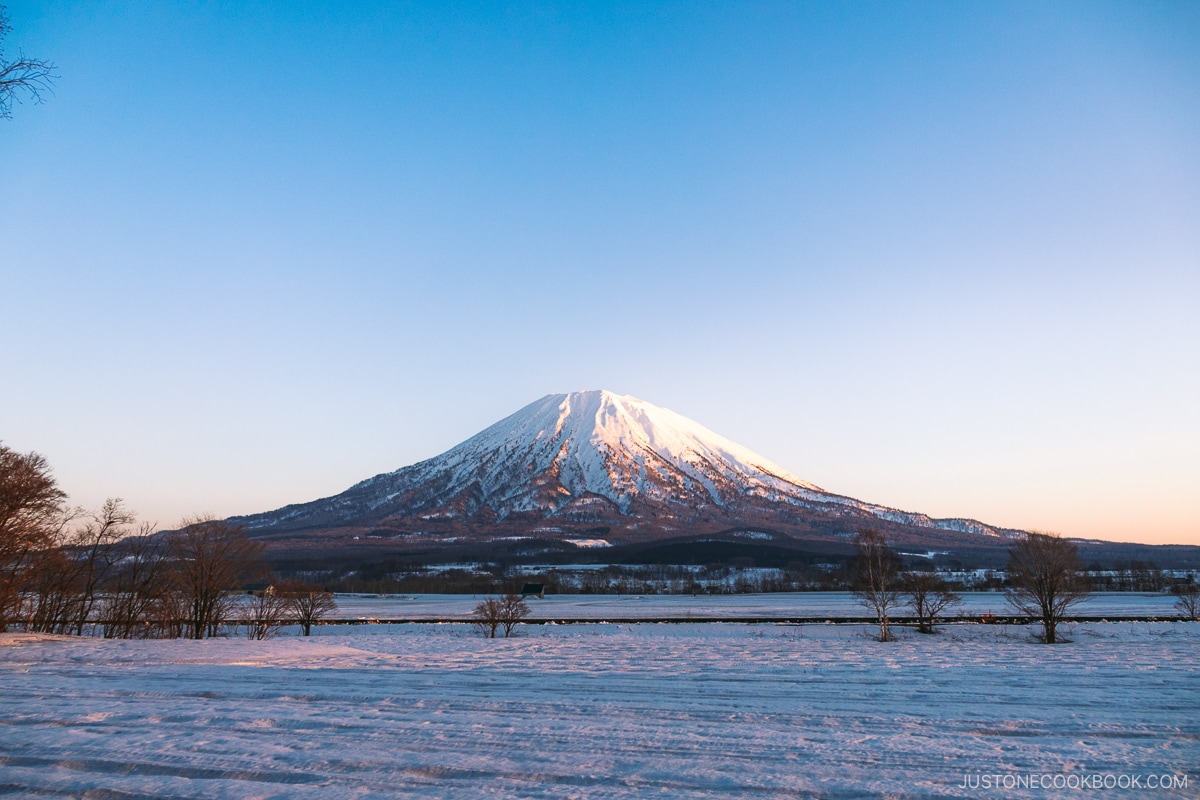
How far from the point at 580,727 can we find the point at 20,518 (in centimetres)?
2561

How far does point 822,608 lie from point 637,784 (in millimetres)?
57099

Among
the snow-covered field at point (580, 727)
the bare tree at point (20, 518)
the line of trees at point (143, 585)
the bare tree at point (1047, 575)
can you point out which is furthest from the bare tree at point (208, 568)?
the bare tree at point (1047, 575)

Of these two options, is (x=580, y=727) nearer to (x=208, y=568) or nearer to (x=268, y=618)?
(x=208, y=568)

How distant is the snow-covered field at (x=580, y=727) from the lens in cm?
704

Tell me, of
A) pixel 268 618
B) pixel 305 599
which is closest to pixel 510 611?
pixel 268 618

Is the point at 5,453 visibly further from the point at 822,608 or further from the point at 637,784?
the point at 822,608

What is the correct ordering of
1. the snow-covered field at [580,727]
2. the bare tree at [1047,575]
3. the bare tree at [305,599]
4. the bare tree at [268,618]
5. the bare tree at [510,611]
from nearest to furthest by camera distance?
the snow-covered field at [580,727] < the bare tree at [1047,575] < the bare tree at [510,611] < the bare tree at [268,618] < the bare tree at [305,599]

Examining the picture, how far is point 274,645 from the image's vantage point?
2275cm

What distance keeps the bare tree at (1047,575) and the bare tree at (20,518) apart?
137 ft

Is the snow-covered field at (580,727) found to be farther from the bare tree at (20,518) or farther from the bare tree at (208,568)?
the bare tree at (208,568)

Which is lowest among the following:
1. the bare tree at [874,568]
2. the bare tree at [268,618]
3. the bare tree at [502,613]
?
the bare tree at [268,618]

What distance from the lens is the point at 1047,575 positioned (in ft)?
109

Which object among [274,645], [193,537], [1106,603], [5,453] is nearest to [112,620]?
[193,537]

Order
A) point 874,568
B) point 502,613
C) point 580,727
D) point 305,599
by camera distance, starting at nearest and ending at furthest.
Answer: point 580,727
point 874,568
point 502,613
point 305,599
